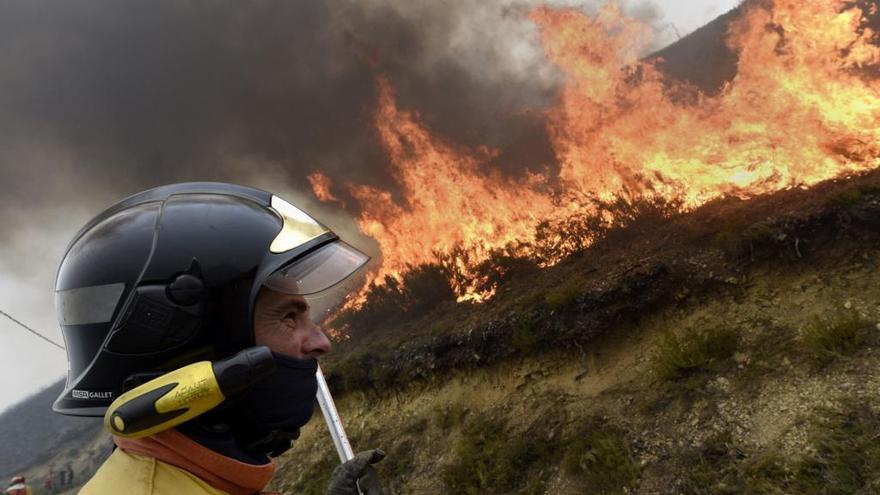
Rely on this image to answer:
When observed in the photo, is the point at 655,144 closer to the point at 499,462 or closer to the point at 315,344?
the point at 499,462

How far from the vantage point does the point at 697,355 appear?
6.43 meters

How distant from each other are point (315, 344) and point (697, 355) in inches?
241

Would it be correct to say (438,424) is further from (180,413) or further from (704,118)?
(704,118)

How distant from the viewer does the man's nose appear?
214 cm

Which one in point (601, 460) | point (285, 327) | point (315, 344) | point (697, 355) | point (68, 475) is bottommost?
point (68, 475)

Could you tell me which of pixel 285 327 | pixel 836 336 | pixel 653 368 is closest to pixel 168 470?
pixel 285 327

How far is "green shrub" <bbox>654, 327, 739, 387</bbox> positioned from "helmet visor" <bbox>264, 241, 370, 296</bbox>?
563 centimetres

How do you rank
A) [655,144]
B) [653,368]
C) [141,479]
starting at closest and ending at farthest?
[141,479] < [653,368] < [655,144]

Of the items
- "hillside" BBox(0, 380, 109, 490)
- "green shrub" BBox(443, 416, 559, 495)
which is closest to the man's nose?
"green shrub" BBox(443, 416, 559, 495)

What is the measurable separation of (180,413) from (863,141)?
12413 millimetres

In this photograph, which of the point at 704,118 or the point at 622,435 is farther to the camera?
the point at 704,118

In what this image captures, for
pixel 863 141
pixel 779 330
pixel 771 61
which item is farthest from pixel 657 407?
pixel 771 61

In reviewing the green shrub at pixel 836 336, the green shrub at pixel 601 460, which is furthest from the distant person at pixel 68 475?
the green shrub at pixel 836 336

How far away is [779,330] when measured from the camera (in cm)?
627
